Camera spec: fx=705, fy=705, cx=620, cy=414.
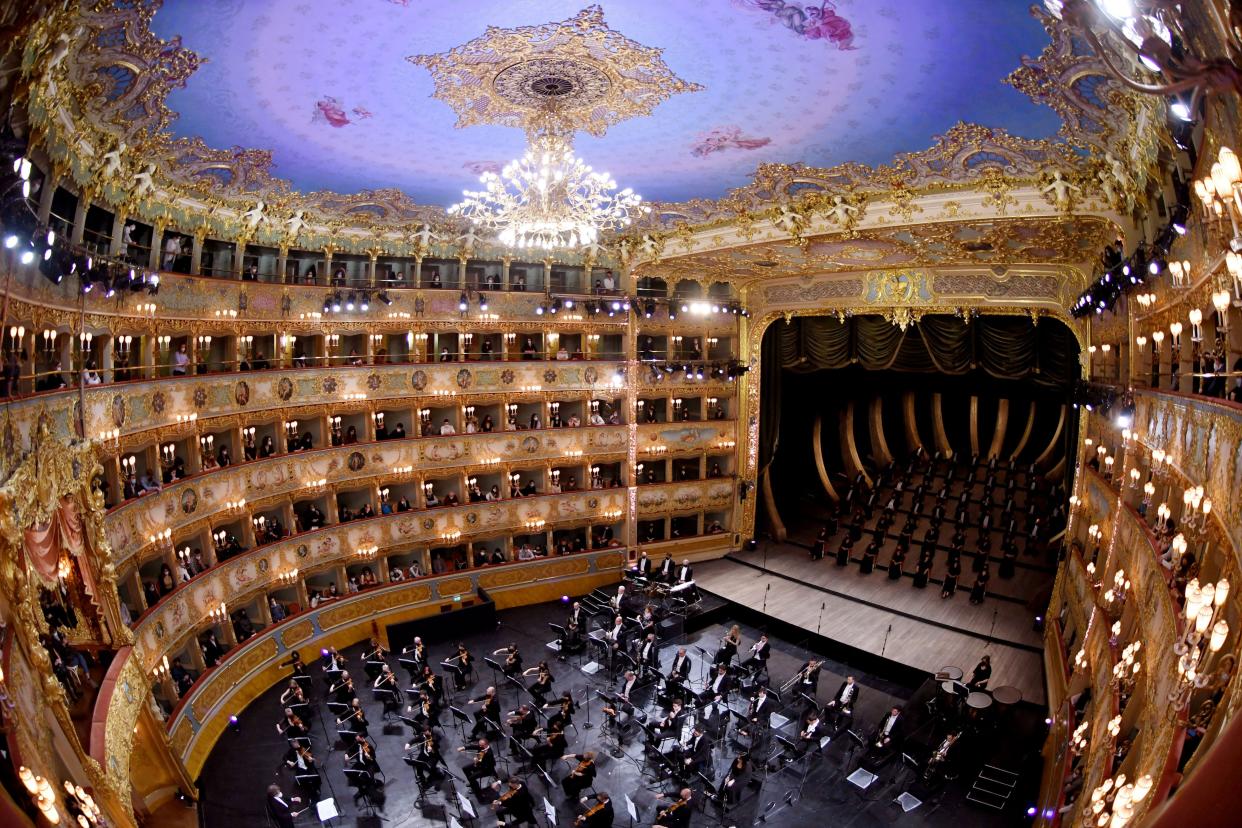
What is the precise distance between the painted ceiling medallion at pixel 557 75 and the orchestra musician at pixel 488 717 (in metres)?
11.5

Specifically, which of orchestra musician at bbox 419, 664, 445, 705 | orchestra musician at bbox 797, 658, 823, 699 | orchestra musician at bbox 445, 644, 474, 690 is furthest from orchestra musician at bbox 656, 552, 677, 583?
orchestra musician at bbox 419, 664, 445, 705

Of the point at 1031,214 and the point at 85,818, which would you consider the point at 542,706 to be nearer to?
the point at 85,818

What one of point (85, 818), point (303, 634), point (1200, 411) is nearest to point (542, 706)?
point (303, 634)

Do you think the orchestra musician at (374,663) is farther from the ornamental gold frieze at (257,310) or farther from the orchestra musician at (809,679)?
the orchestra musician at (809,679)

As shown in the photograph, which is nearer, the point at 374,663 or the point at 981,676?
the point at 981,676

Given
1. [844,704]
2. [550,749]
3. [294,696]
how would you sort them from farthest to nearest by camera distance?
1. [294,696]
2. [844,704]
3. [550,749]

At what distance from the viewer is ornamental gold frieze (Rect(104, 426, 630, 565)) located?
44.9 feet

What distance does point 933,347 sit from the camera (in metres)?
22.6

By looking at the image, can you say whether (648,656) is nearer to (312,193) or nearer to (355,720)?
(355,720)

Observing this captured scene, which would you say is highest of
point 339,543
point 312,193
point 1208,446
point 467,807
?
point 312,193

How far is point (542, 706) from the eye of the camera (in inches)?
616

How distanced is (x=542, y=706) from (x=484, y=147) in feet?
38.6

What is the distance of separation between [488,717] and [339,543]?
25.7 feet

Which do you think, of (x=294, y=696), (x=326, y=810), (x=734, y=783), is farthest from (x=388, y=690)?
(x=734, y=783)
